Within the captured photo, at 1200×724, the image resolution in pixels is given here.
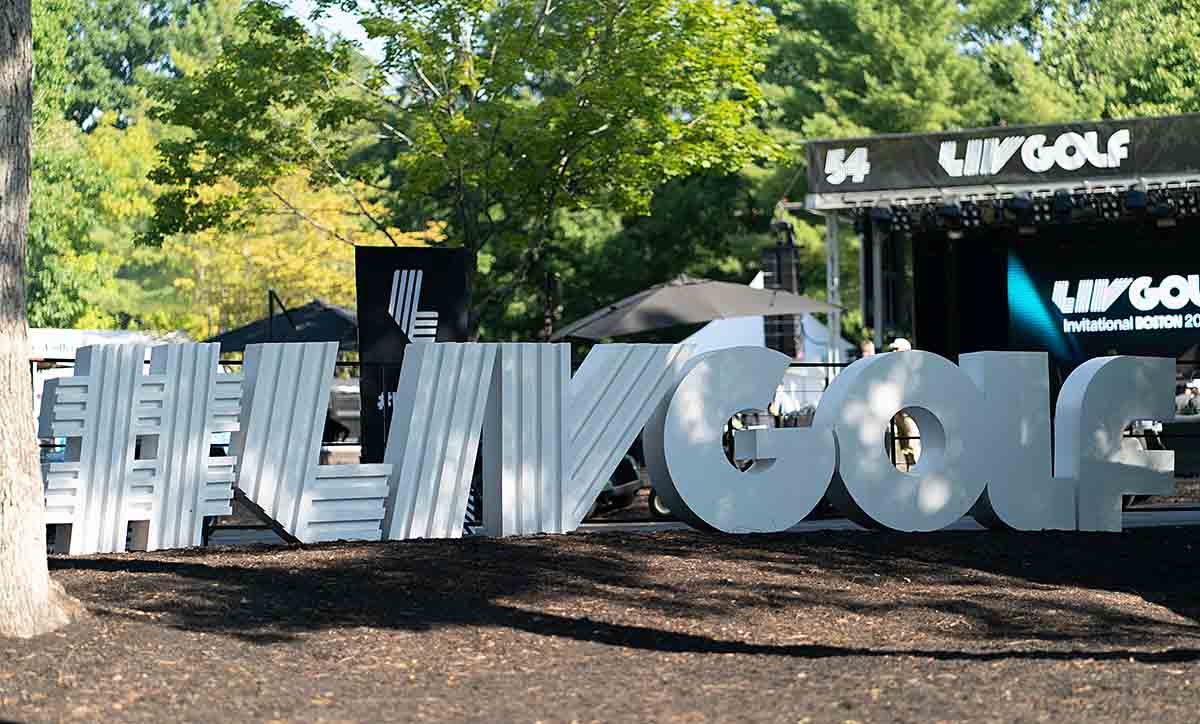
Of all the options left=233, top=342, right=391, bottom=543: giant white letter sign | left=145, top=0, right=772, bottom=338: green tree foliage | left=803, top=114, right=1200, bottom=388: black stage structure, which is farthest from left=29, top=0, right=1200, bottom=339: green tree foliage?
left=233, top=342, right=391, bottom=543: giant white letter sign

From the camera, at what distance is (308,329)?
22.4 meters

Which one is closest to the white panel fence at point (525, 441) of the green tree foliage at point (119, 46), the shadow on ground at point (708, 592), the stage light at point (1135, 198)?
the shadow on ground at point (708, 592)

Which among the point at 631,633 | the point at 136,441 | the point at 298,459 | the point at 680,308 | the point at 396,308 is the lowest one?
the point at 631,633

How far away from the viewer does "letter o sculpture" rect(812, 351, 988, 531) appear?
485 inches

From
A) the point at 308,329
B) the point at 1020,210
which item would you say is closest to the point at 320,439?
the point at 308,329

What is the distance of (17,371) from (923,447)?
23.4 feet

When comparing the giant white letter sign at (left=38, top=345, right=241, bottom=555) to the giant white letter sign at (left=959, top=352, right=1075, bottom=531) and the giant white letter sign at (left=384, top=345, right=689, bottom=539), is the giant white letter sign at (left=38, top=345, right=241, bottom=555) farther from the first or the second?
the giant white letter sign at (left=959, top=352, right=1075, bottom=531)

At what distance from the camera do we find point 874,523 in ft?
40.7

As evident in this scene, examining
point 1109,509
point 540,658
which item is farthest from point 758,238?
point 540,658

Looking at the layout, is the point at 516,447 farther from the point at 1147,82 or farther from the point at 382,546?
the point at 1147,82

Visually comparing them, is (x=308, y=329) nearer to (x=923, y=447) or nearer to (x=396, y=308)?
(x=396, y=308)

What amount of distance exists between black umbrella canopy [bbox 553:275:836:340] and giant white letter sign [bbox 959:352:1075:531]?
7.03 metres

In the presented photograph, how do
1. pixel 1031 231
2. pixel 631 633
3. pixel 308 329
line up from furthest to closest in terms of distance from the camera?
pixel 308 329 → pixel 1031 231 → pixel 631 633

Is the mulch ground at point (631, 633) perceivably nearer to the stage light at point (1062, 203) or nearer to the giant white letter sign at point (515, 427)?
the giant white letter sign at point (515, 427)
